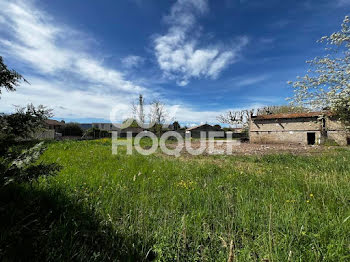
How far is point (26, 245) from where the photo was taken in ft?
4.80

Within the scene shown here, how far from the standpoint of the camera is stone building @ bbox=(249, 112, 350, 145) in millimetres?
21500

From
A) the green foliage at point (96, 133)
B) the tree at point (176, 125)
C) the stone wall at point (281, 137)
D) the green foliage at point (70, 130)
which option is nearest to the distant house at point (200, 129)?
the tree at point (176, 125)

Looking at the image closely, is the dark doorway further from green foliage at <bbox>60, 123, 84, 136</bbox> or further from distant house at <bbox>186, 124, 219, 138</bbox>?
green foliage at <bbox>60, 123, 84, 136</bbox>

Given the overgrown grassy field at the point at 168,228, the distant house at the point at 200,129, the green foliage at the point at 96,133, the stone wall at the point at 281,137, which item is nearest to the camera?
the overgrown grassy field at the point at 168,228

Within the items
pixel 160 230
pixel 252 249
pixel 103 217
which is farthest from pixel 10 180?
pixel 252 249

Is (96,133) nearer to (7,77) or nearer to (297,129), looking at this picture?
(7,77)

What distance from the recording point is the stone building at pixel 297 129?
21500 millimetres

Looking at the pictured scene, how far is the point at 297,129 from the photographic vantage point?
80.0 ft

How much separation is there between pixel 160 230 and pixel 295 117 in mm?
29729

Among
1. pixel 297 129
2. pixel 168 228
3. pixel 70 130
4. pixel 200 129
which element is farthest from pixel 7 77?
pixel 200 129

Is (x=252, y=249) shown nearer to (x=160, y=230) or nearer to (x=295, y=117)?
(x=160, y=230)

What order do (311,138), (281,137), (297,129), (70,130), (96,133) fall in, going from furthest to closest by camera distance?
(70,130) → (96,133) → (281,137) → (297,129) → (311,138)

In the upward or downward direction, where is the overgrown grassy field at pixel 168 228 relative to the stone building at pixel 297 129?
downward

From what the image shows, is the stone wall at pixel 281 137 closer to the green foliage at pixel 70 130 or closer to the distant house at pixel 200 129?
the distant house at pixel 200 129
